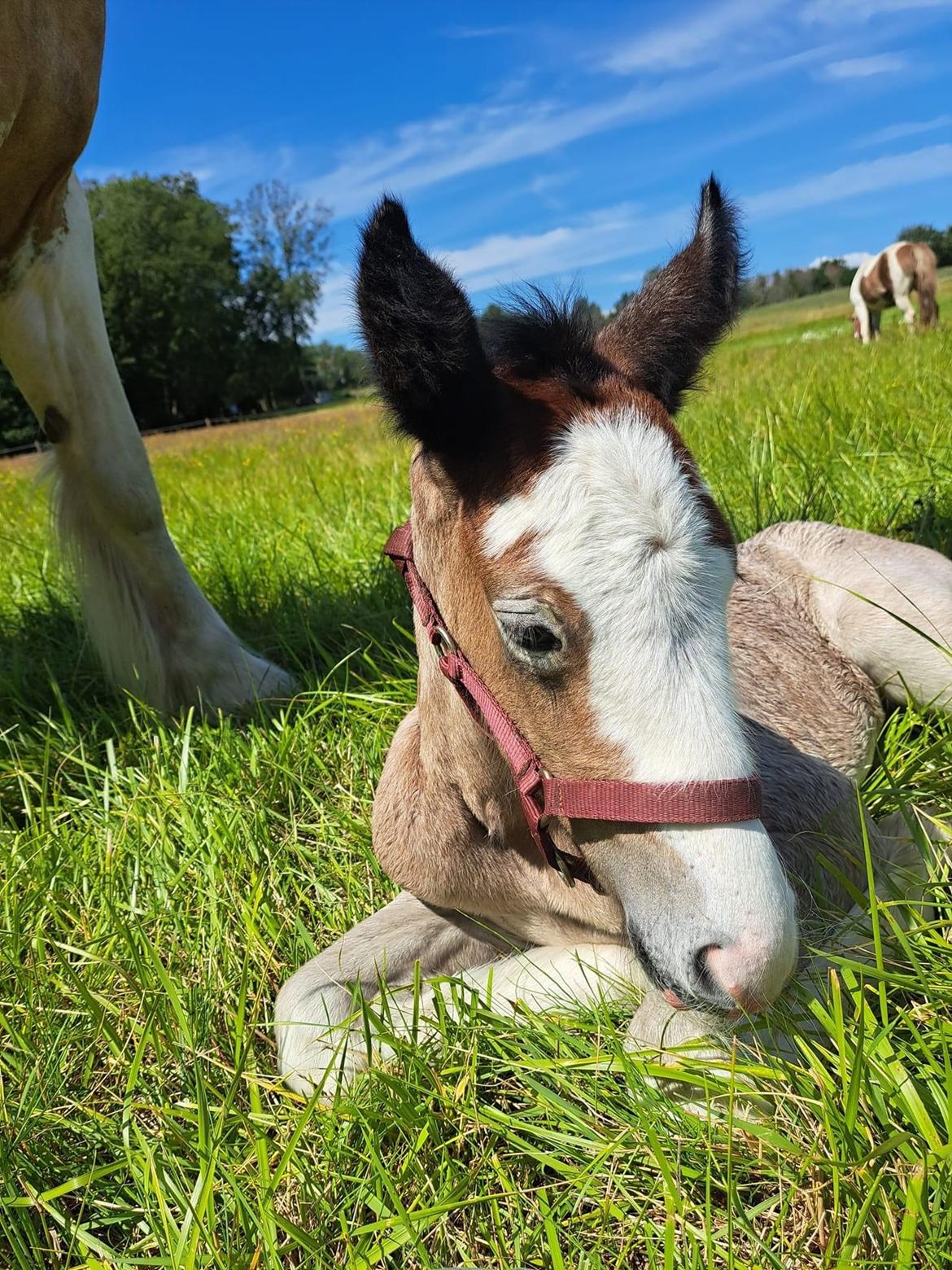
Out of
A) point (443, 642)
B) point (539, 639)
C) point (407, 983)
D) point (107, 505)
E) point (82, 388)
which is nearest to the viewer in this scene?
point (539, 639)

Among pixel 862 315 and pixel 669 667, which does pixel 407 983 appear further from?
pixel 862 315

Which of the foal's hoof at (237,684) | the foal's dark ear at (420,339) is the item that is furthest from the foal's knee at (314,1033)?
the foal's hoof at (237,684)

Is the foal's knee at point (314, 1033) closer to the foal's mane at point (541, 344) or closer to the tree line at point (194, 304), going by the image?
the foal's mane at point (541, 344)

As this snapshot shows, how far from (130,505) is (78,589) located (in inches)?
17.7

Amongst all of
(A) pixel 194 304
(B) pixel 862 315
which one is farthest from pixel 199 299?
(B) pixel 862 315

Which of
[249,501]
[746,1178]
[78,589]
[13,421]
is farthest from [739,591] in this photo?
[13,421]

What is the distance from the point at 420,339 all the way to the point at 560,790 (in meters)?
0.89

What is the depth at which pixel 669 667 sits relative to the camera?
160cm

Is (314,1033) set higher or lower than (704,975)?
lower

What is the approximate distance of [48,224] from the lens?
10.9ft

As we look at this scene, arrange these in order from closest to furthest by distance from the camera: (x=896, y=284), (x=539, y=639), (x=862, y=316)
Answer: (x=539, y=639) → (x=896, y=284) → (x=862, y=316)

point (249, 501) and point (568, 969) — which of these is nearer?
point (568, 969)

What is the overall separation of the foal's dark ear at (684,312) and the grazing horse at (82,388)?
6.68 ft

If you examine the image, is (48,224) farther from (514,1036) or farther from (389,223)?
(514,1036)
